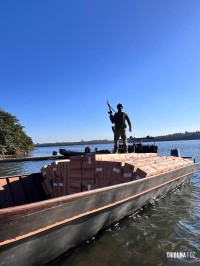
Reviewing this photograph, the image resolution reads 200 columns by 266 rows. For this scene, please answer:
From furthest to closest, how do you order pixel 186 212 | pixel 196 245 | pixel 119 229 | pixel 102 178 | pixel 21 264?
pixel 186 212, pixel 102 178, pixel 119 229, pixel 196 245, pixel 21 264

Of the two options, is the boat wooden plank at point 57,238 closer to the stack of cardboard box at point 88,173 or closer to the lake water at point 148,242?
the lake water at point 148,242

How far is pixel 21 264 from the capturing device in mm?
4789

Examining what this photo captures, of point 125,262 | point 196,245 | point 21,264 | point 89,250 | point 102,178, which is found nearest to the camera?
point 21,264

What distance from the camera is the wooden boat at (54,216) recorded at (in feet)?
14.5

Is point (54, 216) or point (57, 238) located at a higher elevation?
point (54, 216)

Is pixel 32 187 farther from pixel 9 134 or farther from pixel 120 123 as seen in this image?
pixel 9 134

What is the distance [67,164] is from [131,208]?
7.44ft

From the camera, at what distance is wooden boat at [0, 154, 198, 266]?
14.5ft

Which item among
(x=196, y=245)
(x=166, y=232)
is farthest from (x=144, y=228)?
(x=196, y=245)

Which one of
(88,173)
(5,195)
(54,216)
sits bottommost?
(5,195)

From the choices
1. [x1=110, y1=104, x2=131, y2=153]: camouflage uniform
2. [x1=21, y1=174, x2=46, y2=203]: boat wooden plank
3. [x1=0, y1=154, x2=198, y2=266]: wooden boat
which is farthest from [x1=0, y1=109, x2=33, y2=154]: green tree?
[x1=0, y1=154, x2=198, y2=266]: wooden boat

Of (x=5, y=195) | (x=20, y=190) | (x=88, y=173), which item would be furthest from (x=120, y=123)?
(x=5, y=195)

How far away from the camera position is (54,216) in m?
5.05

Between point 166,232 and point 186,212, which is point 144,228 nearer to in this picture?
point 166,232
